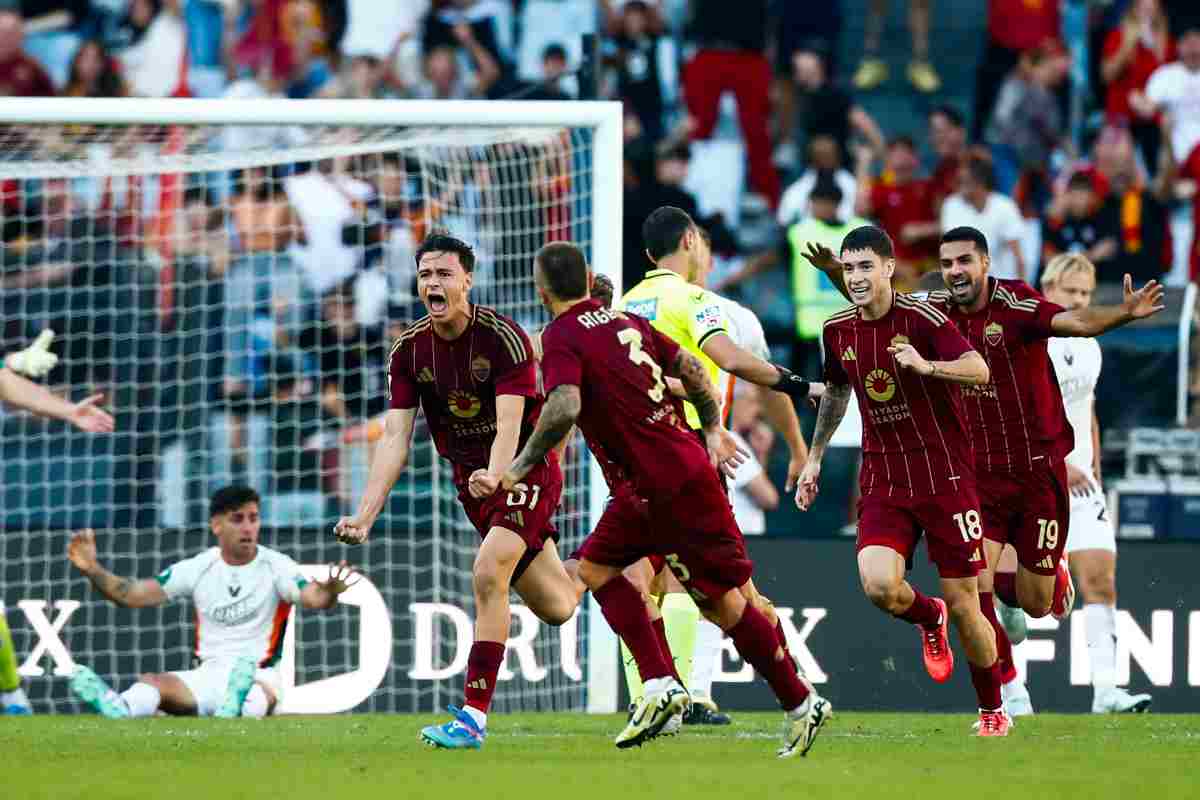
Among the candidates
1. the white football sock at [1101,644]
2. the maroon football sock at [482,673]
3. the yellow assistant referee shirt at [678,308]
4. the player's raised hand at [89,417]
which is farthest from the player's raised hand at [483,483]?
the white football sock at [1101,644]

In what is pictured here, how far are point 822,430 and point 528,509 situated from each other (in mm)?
1438

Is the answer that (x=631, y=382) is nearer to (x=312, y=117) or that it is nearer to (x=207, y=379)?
(x=312, y=117)

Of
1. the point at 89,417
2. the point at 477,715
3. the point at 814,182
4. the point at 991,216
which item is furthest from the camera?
the point at 814,182

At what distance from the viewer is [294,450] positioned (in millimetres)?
14016

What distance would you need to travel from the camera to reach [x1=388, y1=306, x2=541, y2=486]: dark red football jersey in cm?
897

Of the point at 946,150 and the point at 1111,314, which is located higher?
the point at 946,150

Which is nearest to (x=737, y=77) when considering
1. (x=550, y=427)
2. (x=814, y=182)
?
(x=814, y=182)

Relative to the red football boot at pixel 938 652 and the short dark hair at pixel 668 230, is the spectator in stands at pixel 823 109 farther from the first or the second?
the red football boot at pixel 938 652

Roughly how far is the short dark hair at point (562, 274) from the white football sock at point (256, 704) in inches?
163

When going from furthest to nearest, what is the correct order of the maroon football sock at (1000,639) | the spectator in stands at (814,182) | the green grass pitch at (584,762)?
the spectator in stands at (814,182)
the maroon football sock at (1000,639)
the green grass pitch at (584,762)

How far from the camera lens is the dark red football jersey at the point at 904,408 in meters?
8.97

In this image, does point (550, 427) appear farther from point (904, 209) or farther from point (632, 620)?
point (904, 209)

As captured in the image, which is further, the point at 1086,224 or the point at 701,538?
the point at 1086,224

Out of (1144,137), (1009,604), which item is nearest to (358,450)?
(1009,604)
